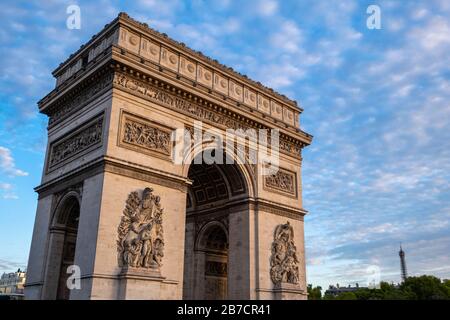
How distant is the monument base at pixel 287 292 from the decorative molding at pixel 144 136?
8582mm

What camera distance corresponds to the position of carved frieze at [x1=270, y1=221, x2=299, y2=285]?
22922 mm

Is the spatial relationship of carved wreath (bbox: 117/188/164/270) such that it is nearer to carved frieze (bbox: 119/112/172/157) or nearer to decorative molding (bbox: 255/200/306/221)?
carved frieze (bbox: 119/112/172/157)

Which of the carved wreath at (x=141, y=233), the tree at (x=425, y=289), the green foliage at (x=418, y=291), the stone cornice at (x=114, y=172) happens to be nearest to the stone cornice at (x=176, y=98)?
the stone cornice at (x=114, y=172)

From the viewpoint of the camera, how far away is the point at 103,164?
57.5 ft

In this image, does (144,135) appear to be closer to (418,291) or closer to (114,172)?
(114,172)

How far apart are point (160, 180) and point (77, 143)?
4199 mm

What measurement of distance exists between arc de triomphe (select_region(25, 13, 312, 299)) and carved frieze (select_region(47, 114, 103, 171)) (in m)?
0.09

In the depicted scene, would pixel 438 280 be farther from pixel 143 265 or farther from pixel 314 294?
pixel 143 265

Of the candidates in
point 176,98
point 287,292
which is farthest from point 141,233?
point 287,292

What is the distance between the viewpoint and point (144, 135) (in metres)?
19.3

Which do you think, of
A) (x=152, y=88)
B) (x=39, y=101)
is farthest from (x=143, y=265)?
(x=39, y=101)

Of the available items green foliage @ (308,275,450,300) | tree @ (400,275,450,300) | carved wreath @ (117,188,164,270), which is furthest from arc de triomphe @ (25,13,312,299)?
tree @ (400,275,450,300)

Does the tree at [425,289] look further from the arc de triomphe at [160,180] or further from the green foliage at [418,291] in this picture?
the arc de triomphe at [160,180]

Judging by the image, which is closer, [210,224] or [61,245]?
[61,245]
